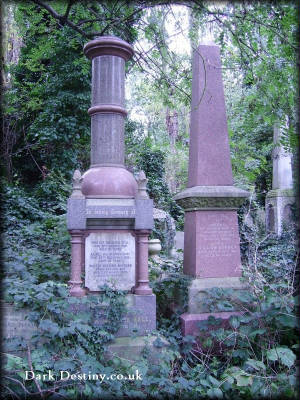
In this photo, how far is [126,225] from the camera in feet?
15.5

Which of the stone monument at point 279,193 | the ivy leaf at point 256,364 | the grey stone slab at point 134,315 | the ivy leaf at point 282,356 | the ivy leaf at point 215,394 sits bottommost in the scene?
the ivy leaf at point 215,394

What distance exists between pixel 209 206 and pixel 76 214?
6.08 feet

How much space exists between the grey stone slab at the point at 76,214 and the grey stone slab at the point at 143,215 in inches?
26.6

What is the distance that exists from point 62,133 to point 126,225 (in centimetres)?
649

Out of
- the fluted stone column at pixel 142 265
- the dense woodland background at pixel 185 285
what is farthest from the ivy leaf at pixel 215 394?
Answer: the fluted stone column at pixel 142 265

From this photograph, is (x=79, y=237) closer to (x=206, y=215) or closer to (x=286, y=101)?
(x=206, y=215)

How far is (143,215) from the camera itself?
465cm

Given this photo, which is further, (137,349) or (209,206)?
→ (209,206)

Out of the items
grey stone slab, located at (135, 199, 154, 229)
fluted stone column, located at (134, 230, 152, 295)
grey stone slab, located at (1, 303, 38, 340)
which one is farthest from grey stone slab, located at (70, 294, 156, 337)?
grey stone slab, located at (135, 199, 154, 229)

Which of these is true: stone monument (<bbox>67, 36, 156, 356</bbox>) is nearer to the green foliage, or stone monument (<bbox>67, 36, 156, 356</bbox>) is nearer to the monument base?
the monument base

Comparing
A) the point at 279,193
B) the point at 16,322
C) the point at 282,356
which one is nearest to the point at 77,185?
the point at 16,322

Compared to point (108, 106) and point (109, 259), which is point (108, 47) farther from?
point (109, 259)

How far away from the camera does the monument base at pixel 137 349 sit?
4.08 metres

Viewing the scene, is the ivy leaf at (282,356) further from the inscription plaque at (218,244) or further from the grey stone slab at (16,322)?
the grey stone slab at (16,322)
